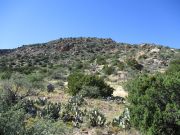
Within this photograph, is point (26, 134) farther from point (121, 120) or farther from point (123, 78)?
point (123, 78)

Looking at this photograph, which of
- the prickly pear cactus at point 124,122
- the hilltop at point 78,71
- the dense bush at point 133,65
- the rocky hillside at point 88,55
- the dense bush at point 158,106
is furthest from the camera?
the rocky hillside at point 88,55

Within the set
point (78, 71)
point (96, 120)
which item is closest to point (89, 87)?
point (96, 120)

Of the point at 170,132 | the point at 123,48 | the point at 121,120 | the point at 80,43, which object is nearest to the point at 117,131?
the point at 121,120

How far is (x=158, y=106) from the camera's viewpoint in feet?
41.8

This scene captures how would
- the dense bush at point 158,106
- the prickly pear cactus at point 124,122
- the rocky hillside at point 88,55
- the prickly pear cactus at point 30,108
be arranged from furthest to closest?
1. the rocky hillside at point 88,55
2. the prickly pear cactus at point 30,108
3. the prickly pear cactus at point 124,122
4. the dense bush at point 158,106

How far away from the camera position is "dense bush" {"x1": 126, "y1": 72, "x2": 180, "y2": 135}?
12258 millimetres

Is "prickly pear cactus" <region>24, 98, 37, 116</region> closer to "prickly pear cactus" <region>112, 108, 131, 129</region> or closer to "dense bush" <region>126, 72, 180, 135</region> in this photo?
"prickly pear cactus" <region>112, 108, 131, 129</region>

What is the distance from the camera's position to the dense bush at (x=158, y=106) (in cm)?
1226

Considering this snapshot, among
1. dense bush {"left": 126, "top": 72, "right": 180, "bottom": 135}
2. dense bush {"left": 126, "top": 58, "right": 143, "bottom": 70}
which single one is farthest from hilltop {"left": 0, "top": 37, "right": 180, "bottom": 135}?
dense bush {"left": 126, "top": 72, "right": 180, "bottom": 135}

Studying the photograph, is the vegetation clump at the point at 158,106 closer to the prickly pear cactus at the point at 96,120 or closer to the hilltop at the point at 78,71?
the hilltop at the point at 78,71

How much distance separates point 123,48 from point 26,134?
7006cm

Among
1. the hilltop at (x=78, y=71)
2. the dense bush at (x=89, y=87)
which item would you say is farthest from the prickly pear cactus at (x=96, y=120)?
the dense bush at (x=89, y=87)

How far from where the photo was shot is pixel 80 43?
8494 cm

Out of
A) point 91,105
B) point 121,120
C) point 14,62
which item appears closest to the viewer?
point 121,120
